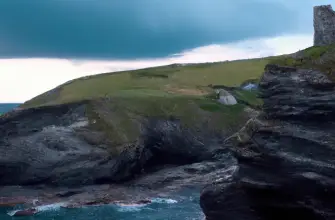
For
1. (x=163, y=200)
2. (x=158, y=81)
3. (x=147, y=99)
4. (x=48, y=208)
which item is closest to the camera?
(x=48, y=208)

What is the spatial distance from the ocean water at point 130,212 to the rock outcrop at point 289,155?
62.7ft

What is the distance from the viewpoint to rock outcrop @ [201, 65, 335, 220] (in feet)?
90.0

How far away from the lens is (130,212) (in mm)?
53719

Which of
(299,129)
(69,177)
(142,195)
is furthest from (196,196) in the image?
(299,129)

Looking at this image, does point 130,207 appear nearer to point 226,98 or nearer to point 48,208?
point 48,208

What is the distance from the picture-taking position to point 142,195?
60.0 metres

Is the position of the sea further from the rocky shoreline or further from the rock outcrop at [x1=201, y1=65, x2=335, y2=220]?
the rock outcrop at [x1=201, y1=65, x2=335, y2=220]

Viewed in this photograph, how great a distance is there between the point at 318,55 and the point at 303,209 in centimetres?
1015

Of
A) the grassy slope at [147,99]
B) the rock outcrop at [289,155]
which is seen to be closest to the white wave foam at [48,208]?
the grassy slope at [147,99]

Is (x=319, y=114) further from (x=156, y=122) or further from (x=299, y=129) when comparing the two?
(x=156, y=122)

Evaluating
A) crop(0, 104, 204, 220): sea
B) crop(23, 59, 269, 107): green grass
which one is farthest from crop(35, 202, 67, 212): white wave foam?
crop(23, 59, 269, 107): green grass

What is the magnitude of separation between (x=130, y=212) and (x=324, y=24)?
92.8 ft

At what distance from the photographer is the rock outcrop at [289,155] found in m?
27.4

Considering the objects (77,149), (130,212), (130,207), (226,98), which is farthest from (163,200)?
(226,98)
